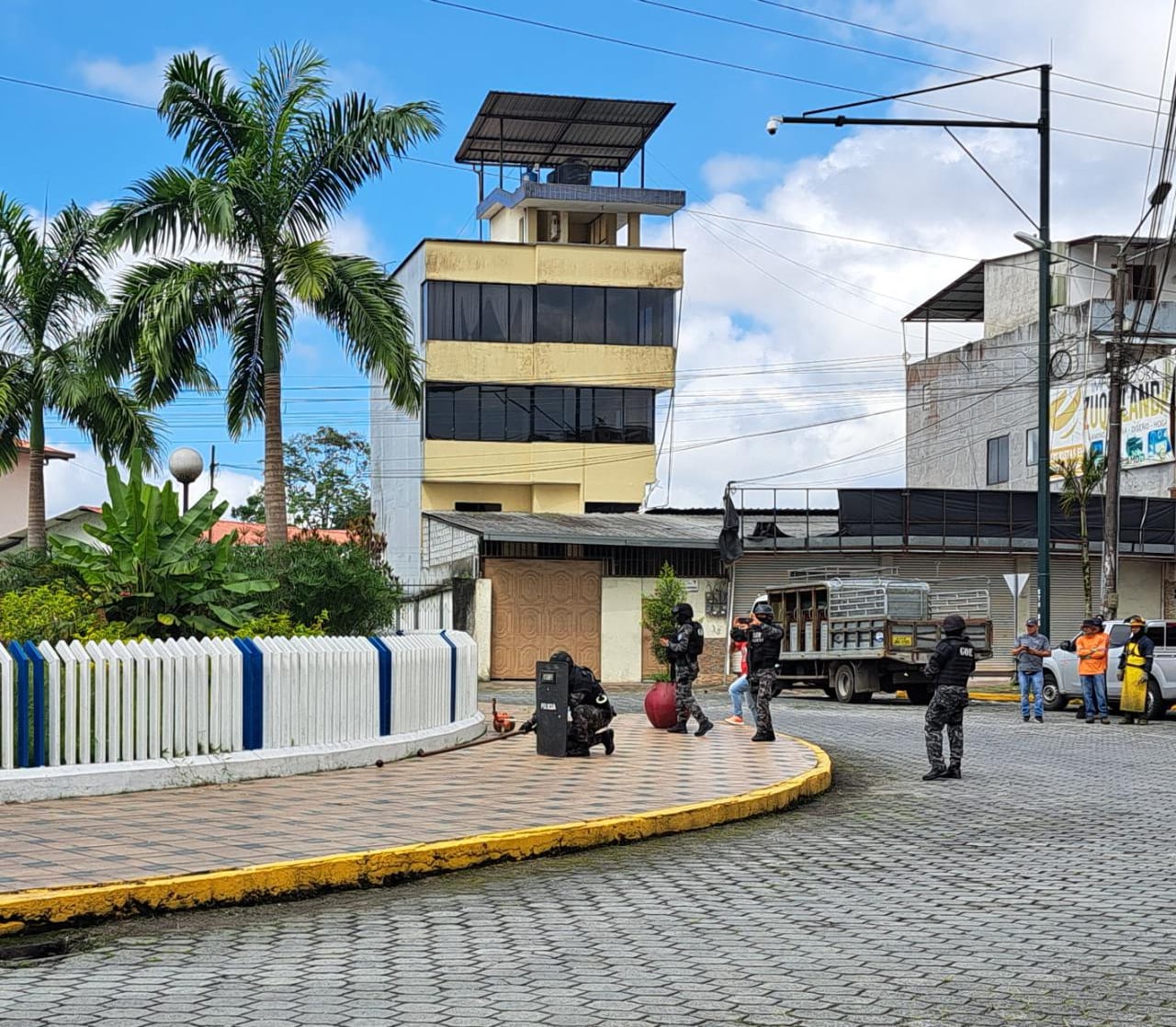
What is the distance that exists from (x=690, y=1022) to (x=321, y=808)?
19.9 ft

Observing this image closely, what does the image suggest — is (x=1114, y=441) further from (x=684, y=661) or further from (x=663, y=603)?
(x=684, y=661)

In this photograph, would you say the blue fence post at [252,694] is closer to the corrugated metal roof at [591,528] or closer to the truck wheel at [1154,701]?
the truck wheel at [1154,701]

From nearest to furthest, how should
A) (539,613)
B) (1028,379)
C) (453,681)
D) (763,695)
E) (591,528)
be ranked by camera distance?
(453,681), (763,695), (539,613), (591,528), (1028,379)

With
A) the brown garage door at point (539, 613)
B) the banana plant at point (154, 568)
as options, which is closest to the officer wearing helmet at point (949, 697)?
the banana plant at point (154, 568)

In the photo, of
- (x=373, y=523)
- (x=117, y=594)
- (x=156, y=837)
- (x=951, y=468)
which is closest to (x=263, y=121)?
(x=117, y=594)

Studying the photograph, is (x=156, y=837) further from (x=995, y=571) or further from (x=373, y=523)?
(x=373, y=523)

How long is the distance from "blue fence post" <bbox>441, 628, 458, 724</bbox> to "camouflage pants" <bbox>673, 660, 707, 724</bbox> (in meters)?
2.74

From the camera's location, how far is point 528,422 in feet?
153

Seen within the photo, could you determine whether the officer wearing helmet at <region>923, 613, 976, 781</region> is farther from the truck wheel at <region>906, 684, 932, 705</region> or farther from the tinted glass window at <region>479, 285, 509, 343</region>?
the tinted glass window at <region>479, 285, 509, 343</region>

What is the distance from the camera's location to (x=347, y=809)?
11.2 metres

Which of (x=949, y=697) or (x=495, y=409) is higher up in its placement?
(x=495, y=409)

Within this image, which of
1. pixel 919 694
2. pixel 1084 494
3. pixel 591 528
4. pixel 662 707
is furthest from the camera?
pixel 591 528

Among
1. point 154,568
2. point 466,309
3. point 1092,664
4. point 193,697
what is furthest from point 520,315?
point 193,697

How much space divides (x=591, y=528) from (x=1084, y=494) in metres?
12.9
